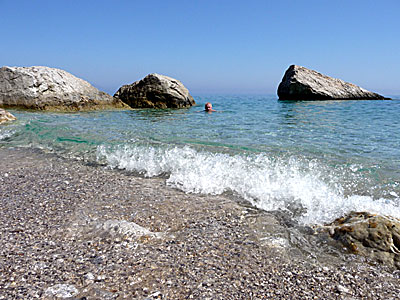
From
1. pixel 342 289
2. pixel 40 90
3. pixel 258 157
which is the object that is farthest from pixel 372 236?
pixel 40 90

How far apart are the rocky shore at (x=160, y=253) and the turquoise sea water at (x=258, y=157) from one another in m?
0.79

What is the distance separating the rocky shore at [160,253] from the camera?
8.36ft

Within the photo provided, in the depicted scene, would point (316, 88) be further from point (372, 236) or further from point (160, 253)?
point (160, 253)

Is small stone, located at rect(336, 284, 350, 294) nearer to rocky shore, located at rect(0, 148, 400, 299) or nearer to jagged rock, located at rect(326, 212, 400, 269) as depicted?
rocky shore, located at rect(0, 148, 400, 299)

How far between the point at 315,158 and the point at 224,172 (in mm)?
2588

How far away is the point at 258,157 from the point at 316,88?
2632 centimetres

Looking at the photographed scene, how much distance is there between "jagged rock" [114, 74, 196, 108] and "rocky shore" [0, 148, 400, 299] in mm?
14703

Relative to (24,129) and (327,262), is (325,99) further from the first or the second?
(327,262)

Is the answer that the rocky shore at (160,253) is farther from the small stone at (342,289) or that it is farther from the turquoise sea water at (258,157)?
the turquoise sea water at (258,157)

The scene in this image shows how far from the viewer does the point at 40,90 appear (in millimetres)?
15883

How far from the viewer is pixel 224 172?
5895 mm

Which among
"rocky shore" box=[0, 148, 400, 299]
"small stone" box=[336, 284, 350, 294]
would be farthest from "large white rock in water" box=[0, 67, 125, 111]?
"small stone" box=[336, 284, 350, 294]

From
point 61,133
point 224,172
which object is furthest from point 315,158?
point 61,133

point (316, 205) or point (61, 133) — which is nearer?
point (316, 205)
